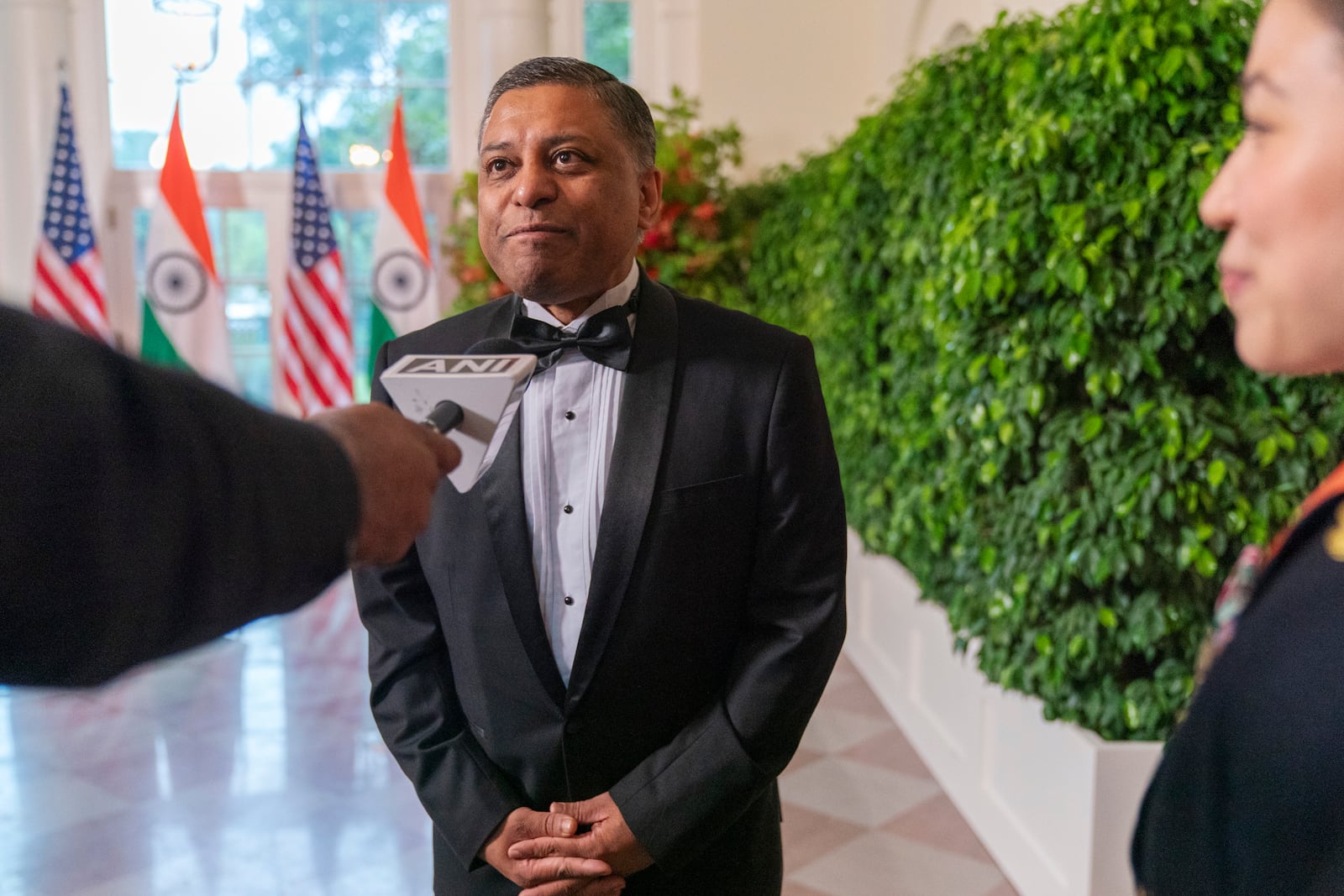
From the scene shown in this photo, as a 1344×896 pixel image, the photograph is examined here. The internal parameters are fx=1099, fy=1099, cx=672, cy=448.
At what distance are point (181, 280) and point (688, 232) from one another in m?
3.94

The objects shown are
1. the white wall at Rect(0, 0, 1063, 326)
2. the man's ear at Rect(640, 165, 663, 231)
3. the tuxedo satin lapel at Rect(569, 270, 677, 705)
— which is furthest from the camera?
the white wall at Rect(0, 0, 1063, 326)

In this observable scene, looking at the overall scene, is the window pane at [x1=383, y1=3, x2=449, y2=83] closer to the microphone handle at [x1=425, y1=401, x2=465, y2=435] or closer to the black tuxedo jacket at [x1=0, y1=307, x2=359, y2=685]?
the microphone handle at [x1=425, y1=401, x2=465, y2=435]

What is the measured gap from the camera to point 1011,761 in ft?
9.95

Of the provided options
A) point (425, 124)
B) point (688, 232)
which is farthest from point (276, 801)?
point (425, 124)

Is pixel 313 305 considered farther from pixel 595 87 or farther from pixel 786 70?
pixel 595 87

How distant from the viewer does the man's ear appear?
5.04 feet

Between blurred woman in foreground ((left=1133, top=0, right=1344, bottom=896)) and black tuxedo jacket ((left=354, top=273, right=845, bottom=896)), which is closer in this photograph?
blurred woman in foreground ((left=1133, top=0, right=1344, bottom=896))

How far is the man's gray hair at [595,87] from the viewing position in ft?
4.67

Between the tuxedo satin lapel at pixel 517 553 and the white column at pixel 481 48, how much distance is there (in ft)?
19.0

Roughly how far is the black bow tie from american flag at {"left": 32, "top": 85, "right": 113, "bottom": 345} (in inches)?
283

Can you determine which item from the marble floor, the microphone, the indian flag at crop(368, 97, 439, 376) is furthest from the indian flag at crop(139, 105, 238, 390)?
the microphone

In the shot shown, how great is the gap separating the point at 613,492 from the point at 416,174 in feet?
26.0

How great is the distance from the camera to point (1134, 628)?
2508mm

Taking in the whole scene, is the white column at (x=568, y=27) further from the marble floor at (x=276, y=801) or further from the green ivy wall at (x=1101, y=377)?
the green ivy wall at (x=1101, y=377)
